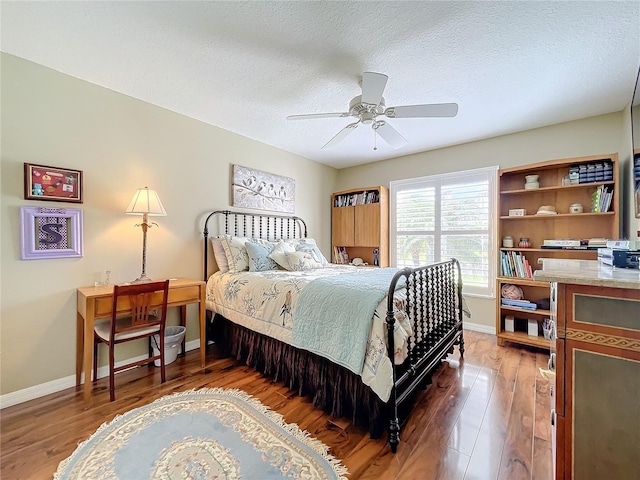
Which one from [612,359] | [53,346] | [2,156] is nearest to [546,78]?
[612,359]

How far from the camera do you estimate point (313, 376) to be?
203 cm

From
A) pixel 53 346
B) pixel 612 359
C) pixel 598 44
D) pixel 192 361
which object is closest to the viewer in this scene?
pixel 612 359

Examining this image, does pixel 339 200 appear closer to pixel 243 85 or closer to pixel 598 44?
pixel 243 85

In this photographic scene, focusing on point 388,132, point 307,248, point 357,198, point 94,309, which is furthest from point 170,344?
point 357,198

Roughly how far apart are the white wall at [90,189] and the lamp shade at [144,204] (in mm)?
245

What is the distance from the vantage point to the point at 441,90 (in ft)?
7.91

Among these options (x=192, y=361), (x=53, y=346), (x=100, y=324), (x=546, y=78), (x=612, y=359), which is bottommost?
(x=192, y=361)

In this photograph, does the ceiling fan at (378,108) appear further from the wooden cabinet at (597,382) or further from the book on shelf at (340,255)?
the book on shelf at (340,255)

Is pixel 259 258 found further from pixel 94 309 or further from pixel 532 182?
pixel 532 182

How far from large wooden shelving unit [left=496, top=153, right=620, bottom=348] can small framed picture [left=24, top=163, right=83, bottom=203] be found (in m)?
4.33

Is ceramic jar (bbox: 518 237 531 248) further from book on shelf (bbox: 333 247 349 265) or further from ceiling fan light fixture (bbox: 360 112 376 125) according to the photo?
book on shelf (bbox: 333 247 349 265)

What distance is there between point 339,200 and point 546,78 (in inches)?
123

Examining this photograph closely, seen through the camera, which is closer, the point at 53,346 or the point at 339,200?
the point at 53,346

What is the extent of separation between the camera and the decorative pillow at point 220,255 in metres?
3.04
